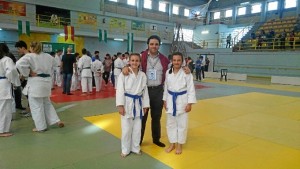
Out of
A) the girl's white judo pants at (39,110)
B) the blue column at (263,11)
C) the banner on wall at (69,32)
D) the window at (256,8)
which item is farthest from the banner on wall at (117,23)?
the girl's white judo pants at (39,110)

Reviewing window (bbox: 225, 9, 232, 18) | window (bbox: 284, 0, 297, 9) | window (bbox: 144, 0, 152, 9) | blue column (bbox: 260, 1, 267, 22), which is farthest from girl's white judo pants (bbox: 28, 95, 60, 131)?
window (bbox: 225, 9, 232, 18)

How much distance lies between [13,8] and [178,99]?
18495 mm

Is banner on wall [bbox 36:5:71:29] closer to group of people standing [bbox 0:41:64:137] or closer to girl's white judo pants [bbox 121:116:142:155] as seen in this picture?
group of people standing [bbox 0:41:64:137]

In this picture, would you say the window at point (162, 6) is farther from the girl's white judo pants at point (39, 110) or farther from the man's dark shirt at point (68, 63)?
the girl's white judo pants at point (39, 110)

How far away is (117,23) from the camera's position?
22.9m

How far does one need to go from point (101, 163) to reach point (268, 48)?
19.7 metres

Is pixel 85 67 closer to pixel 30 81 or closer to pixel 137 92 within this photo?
pixel 30 81

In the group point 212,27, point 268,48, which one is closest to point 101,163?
point 268,48

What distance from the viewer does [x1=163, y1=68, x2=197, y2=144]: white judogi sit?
338 centimetres

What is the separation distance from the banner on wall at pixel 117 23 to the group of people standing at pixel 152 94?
2006cm

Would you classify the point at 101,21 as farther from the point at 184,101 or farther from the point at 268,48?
the point at 184,101

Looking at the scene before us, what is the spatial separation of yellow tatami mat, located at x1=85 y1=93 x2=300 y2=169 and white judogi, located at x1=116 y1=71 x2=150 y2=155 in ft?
1.11

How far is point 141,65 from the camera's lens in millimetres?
3533

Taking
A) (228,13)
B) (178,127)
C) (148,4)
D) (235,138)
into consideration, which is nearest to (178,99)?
(178,127)
